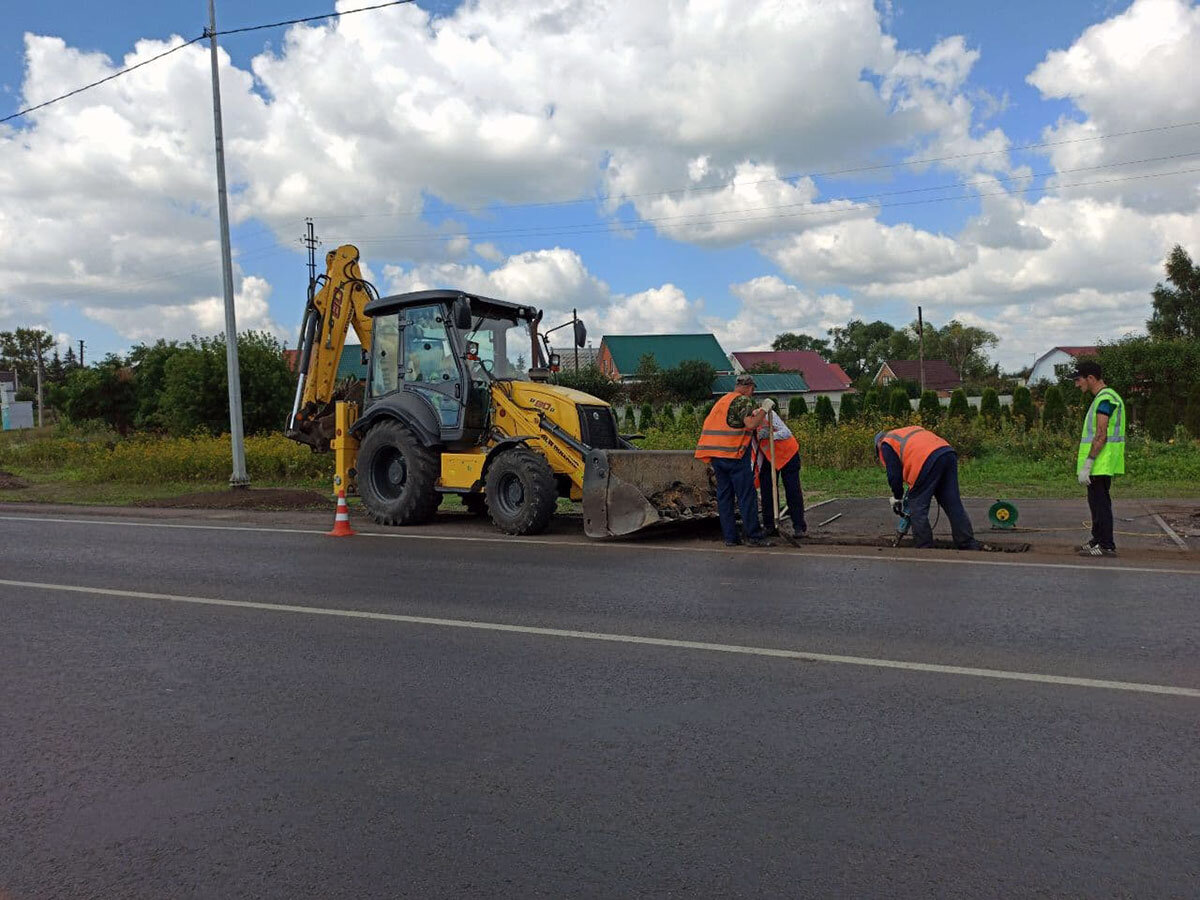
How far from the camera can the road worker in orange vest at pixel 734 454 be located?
33.4ft

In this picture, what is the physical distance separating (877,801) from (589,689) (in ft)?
6.13

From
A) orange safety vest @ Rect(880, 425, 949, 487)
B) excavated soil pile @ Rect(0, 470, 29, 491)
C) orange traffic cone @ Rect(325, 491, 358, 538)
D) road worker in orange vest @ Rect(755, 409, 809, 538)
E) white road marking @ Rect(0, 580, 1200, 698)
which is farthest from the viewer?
excavated soil pile @ Rect(0, 470, 29, 491)

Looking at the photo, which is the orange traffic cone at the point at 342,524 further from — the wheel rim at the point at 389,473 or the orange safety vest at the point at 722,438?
the orange safety vest at the point at 722,438

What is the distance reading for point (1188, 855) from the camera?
10.7ft

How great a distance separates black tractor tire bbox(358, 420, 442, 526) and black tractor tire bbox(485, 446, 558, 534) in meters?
1.22

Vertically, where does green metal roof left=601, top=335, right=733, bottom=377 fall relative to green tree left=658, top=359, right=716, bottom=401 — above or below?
above

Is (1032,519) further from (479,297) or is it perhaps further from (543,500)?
(479,297)

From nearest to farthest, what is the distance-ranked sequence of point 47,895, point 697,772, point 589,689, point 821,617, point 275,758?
1. point 47,895
2. point 697,772
3. point 275,758
4. point 589,689
5. point 821,617

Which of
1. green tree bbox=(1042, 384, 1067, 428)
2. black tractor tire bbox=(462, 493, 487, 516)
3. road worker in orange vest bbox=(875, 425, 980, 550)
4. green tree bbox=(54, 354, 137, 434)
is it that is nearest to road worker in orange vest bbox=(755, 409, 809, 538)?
road worker in orange vest bbox=(875, 425, 980, 550)

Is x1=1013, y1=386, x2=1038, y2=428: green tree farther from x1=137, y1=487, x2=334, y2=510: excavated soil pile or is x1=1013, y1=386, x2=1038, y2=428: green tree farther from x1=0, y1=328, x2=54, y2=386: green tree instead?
x1=0, y1=328, x2=54, y2=386: green tree

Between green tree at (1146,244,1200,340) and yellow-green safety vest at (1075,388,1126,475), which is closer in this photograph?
yellow-green safety vest at (1075,388,1126,475)

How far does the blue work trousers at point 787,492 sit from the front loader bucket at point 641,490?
607 millimetres

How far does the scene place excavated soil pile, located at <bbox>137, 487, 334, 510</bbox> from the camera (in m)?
16.6

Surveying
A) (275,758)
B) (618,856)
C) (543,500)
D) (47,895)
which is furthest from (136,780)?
(543,500)
